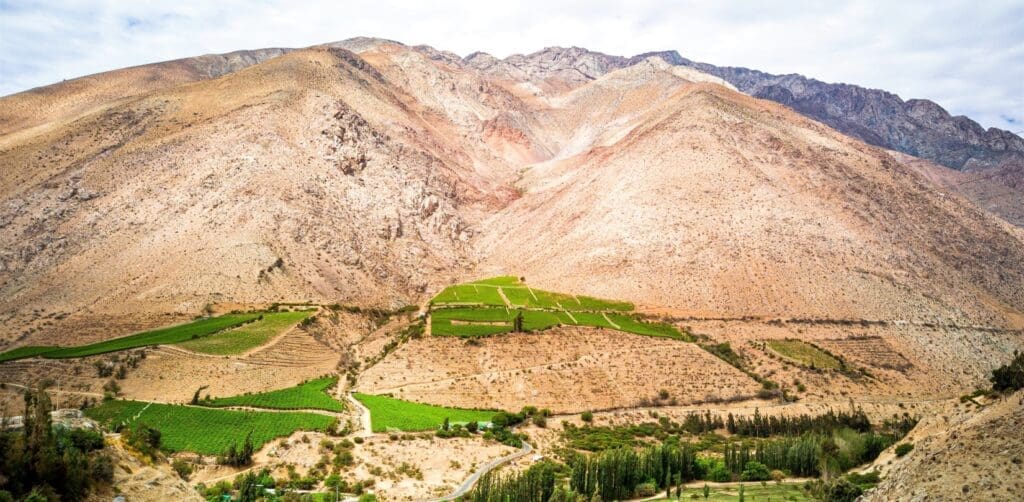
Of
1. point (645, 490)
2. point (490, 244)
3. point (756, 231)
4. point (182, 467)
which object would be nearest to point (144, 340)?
point (182, 467)

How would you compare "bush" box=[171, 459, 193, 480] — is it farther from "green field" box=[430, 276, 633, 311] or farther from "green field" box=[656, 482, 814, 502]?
"green field" box=[430, 276, 633, 311]

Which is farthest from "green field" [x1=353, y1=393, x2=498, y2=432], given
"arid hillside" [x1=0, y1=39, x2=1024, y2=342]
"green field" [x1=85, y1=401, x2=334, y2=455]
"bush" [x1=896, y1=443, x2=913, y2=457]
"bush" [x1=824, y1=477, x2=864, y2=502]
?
"bush" [x1=896, y1=443, x2=913, y2=457]

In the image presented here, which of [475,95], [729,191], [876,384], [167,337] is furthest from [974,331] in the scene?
[475,95]

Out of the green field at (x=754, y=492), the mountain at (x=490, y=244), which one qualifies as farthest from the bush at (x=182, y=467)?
the green field at (x=754, y=492)

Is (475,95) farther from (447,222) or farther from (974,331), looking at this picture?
(974,331)

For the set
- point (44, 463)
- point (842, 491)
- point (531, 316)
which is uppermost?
point (531, 316)

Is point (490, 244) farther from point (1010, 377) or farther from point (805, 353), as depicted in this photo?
point (1010, 377)

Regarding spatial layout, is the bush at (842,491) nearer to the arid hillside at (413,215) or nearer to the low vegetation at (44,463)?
the low vegetation at (44,463)
